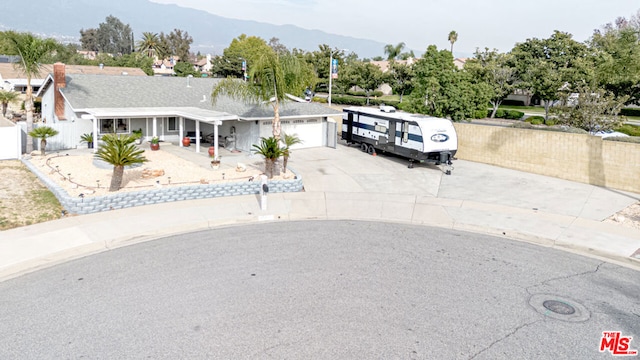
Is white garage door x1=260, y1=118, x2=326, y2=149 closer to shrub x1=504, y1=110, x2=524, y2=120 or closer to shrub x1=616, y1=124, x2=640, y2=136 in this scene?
shrub x1=616, y1=124, x2=640, y2=136

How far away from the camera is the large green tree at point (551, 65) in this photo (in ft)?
154

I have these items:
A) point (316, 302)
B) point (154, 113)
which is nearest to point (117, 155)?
point (316, 302)

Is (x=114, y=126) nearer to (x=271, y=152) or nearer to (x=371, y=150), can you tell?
(x=271, y=152)

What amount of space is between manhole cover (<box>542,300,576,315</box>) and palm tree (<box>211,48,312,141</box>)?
46.9 ft

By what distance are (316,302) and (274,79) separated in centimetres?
1423

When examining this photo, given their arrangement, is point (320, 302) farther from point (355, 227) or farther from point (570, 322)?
point (355, 227)

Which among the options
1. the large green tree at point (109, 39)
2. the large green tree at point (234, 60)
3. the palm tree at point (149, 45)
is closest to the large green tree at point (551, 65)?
the large green tree at point (234, 60)

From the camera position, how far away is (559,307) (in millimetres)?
11031

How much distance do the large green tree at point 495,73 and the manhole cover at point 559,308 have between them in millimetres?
40025

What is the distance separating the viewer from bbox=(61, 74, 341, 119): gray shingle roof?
100ft

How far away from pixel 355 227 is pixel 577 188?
13.1m

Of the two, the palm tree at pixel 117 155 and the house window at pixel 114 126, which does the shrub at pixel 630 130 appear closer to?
the house window at pixel 114 126

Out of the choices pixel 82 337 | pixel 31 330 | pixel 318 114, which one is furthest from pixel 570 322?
pixel 318 114

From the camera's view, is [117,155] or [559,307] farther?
[117,155]
